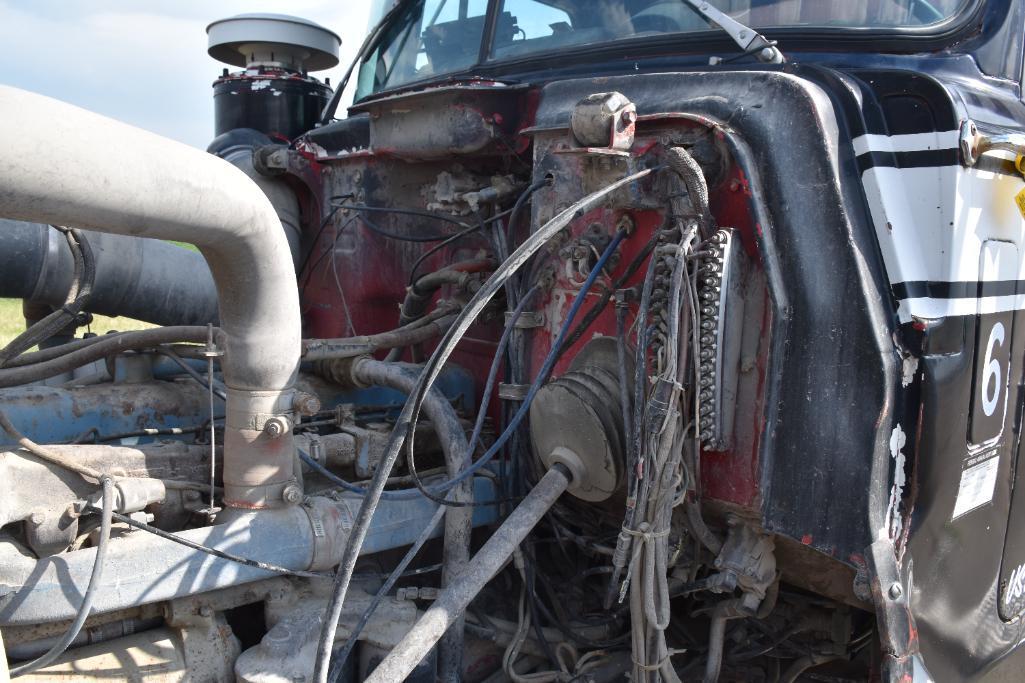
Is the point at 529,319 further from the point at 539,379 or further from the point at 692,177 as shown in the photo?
the point at 692,177

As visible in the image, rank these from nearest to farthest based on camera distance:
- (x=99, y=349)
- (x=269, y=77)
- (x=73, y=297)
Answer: (x=99, y=349)
(x=73, y=297)
(x=269, y=77)

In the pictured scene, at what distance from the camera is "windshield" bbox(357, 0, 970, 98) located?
2324 millimetres

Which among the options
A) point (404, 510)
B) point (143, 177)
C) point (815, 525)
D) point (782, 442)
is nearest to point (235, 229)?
point (143, 177)

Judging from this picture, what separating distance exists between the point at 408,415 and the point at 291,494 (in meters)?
0.51

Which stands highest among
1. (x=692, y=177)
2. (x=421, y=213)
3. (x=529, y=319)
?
(x=692, y=177)

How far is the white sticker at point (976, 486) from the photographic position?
83.4 inches

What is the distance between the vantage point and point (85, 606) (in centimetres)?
184

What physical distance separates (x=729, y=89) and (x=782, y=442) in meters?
0.80

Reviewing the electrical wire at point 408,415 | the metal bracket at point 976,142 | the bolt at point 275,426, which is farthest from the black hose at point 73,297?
the metal bracket at point 976,142

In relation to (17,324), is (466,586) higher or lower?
higher

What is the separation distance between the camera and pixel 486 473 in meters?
2.63

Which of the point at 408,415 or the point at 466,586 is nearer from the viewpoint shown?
the point at 408,415

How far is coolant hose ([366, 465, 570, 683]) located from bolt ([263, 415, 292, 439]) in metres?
0.53

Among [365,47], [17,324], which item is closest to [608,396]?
[365,47]
